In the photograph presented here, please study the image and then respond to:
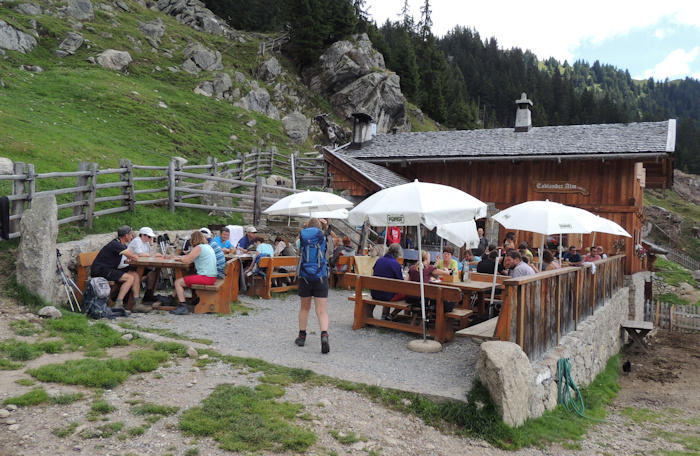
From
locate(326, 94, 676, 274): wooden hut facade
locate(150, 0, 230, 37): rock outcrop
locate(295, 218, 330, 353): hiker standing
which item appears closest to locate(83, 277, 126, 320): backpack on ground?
locate(295, 218, 330, 353): hiker standing

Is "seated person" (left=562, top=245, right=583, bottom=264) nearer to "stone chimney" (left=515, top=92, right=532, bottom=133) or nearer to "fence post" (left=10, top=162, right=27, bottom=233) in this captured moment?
"stone chimney" (left=515, top=92, right=532, bottom=133)

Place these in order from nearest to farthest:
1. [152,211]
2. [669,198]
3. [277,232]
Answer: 1. [152,211]
2. [277,232]
3. [669,198]

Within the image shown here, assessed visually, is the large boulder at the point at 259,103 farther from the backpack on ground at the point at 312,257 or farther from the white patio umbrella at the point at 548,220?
the backpack on ground at the point at 312,257

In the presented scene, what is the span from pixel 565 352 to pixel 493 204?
37.1 feet

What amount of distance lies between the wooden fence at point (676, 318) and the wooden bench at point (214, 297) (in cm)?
1998

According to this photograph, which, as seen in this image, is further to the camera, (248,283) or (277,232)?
(277,232)

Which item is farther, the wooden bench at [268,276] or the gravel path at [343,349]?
the wooden bench at [268,276]

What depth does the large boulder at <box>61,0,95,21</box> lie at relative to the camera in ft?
111

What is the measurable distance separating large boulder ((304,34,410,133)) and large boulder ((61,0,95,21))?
18433 mm

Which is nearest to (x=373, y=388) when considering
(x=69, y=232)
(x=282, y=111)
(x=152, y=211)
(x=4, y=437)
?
(x=4, y=437)

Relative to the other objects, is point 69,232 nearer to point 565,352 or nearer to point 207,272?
point 207,272

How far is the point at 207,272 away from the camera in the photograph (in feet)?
26.7

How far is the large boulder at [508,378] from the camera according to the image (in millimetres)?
4617

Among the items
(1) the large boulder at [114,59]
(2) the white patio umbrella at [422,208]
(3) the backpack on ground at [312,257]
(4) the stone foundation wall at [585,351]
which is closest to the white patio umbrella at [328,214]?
(2) the white patio umbrella at [422,208]
